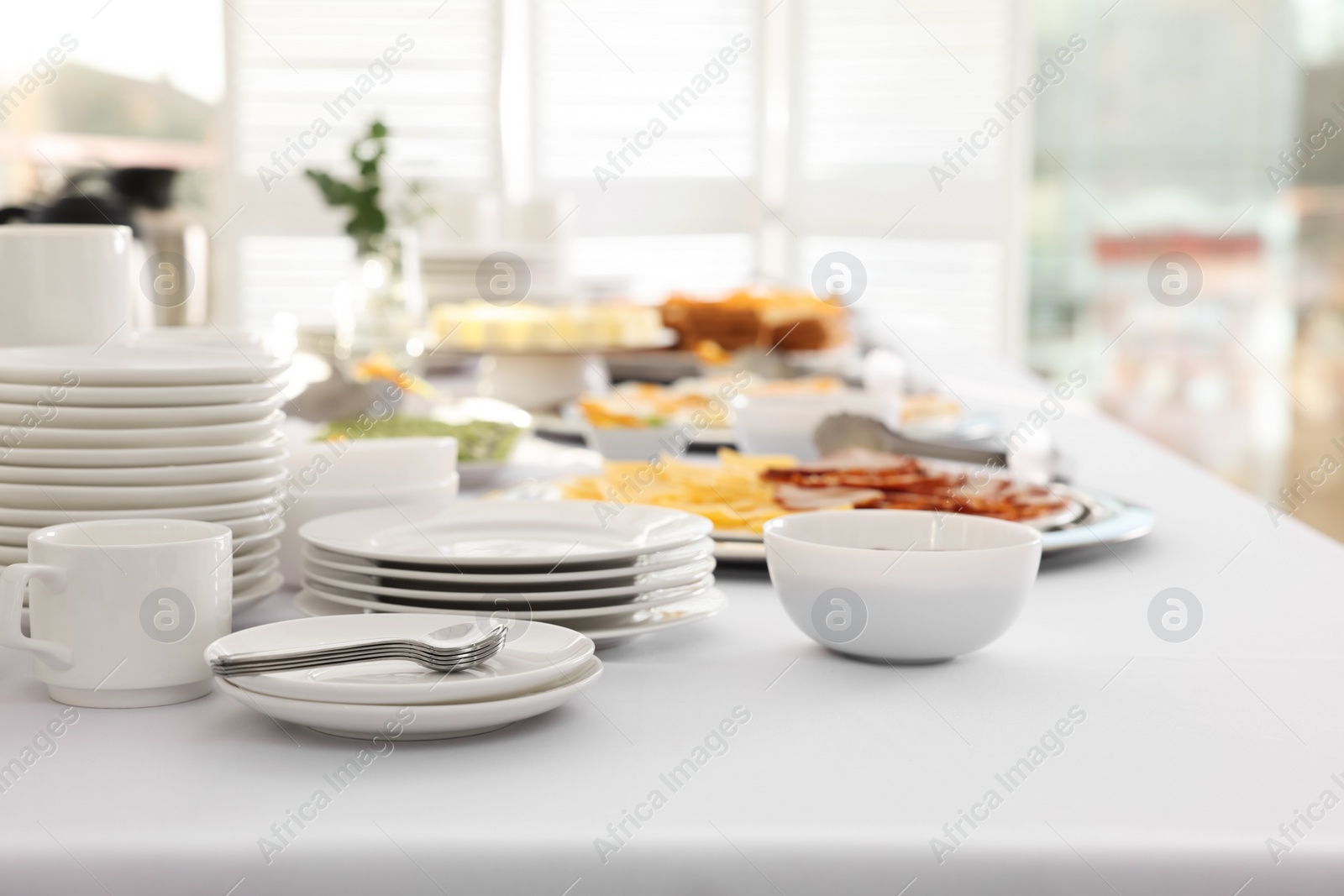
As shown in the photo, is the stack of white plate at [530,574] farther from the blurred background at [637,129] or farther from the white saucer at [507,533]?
the blurred background at [637,129]

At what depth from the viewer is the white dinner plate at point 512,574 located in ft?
2.77

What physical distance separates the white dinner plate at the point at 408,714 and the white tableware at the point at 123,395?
255mm

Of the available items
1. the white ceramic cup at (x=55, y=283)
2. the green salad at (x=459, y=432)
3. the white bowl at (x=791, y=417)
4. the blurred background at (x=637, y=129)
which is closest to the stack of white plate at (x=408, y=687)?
the white ceramic cup at (x=55, y=283)

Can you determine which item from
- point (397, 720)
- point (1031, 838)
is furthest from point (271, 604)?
point (1031, 838)

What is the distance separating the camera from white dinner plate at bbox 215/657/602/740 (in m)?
0.65

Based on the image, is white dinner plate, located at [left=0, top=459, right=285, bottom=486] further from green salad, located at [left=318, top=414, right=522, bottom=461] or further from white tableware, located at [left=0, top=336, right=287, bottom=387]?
green salad, located at [left=318, top=414, right=522, bottom=461]

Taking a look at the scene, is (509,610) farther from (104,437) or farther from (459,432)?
(459,432)

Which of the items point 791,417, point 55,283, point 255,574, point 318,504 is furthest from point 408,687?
point 791,417

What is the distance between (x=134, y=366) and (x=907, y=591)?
0.53 metres

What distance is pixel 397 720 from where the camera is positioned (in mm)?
652

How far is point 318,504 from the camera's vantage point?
1021 mm

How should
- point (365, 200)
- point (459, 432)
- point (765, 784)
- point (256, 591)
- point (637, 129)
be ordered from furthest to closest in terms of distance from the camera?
point (637, 129), point (365, 200), point (459, 432), point (256, 591), point (765, 784)

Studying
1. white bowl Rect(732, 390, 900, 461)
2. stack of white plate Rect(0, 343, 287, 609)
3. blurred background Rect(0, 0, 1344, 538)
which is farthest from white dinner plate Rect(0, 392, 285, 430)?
blurred background Rect(0, 0, 1344, 538)

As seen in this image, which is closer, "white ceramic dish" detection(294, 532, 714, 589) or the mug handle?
the mug handle
